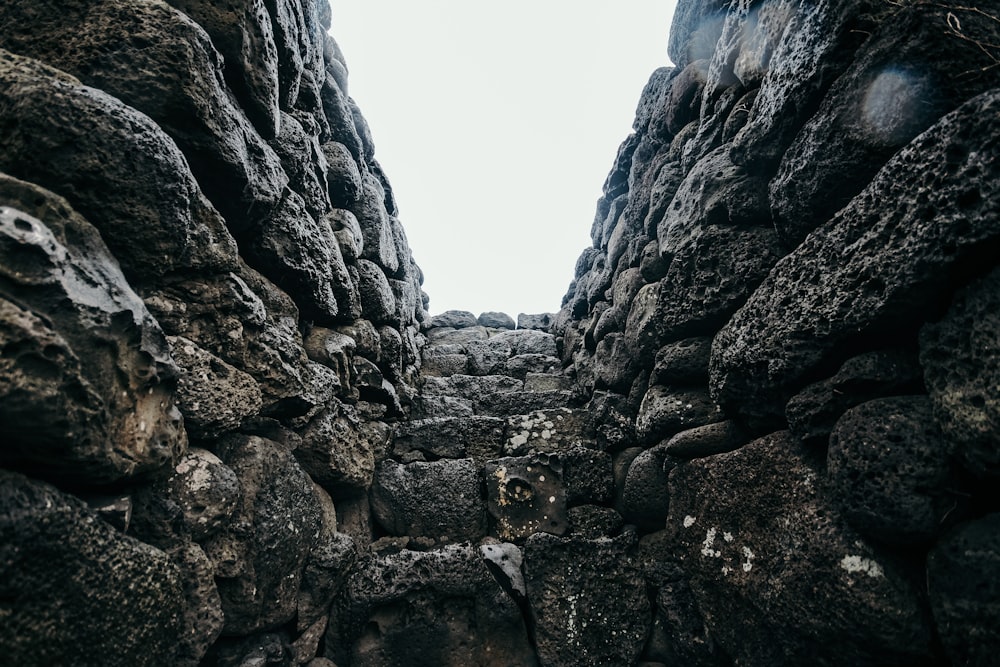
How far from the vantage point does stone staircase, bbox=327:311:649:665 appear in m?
2.76

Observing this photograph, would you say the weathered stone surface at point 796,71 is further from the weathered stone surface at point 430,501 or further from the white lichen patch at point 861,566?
the weathered stone surface at point 430,501

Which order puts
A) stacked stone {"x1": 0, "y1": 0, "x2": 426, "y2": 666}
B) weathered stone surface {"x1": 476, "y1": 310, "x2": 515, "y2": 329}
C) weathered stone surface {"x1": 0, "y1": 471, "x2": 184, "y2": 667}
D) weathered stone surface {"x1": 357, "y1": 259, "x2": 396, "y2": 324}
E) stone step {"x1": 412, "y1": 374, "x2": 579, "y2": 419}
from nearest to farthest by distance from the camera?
weathered stone surface {"x1": 0, "y1": 471, "x2": 184, "y2": 667}, stacked stone {"x1": 0, "y1": 0, "x2": 426, "y2": 666}, weathered stone surface {"x1": 357, "y1": 259, "x2": 396, "y2": 324}, stone step {"x1": 412, "y1": 374, "x2": 579, "y2": 419}, weathered stone surface {"x1": 476, "y1": 310, "x2": 515, "y2": 329}

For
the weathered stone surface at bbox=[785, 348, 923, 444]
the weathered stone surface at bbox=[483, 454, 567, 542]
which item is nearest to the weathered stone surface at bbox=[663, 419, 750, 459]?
the weathered stone surface at bbox=[785, 348, 923, 444]

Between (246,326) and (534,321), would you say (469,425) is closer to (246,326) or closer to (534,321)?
(246,326)

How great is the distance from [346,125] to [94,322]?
3637 mm

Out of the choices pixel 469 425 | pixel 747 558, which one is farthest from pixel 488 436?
pixel 747 558

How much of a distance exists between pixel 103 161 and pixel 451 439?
2842mm

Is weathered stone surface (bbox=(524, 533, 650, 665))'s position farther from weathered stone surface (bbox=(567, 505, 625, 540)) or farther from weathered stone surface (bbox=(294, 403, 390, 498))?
weathered stone surface (bbox=(294, 403, 390, 498))

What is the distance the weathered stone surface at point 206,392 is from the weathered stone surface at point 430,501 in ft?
5.02

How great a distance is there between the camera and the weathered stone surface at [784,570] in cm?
170

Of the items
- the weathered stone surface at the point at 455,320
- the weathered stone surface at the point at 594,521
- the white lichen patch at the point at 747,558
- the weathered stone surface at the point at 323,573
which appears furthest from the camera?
the weathered stone surface at the point at 455,320

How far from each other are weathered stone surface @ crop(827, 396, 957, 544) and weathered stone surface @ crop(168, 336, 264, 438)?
255 centimetres

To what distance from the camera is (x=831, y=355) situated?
196cm

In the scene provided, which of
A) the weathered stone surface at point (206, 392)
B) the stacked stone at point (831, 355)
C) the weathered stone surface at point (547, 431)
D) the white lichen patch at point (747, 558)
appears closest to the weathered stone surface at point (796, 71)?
the stacked stone at point (831, 355)
